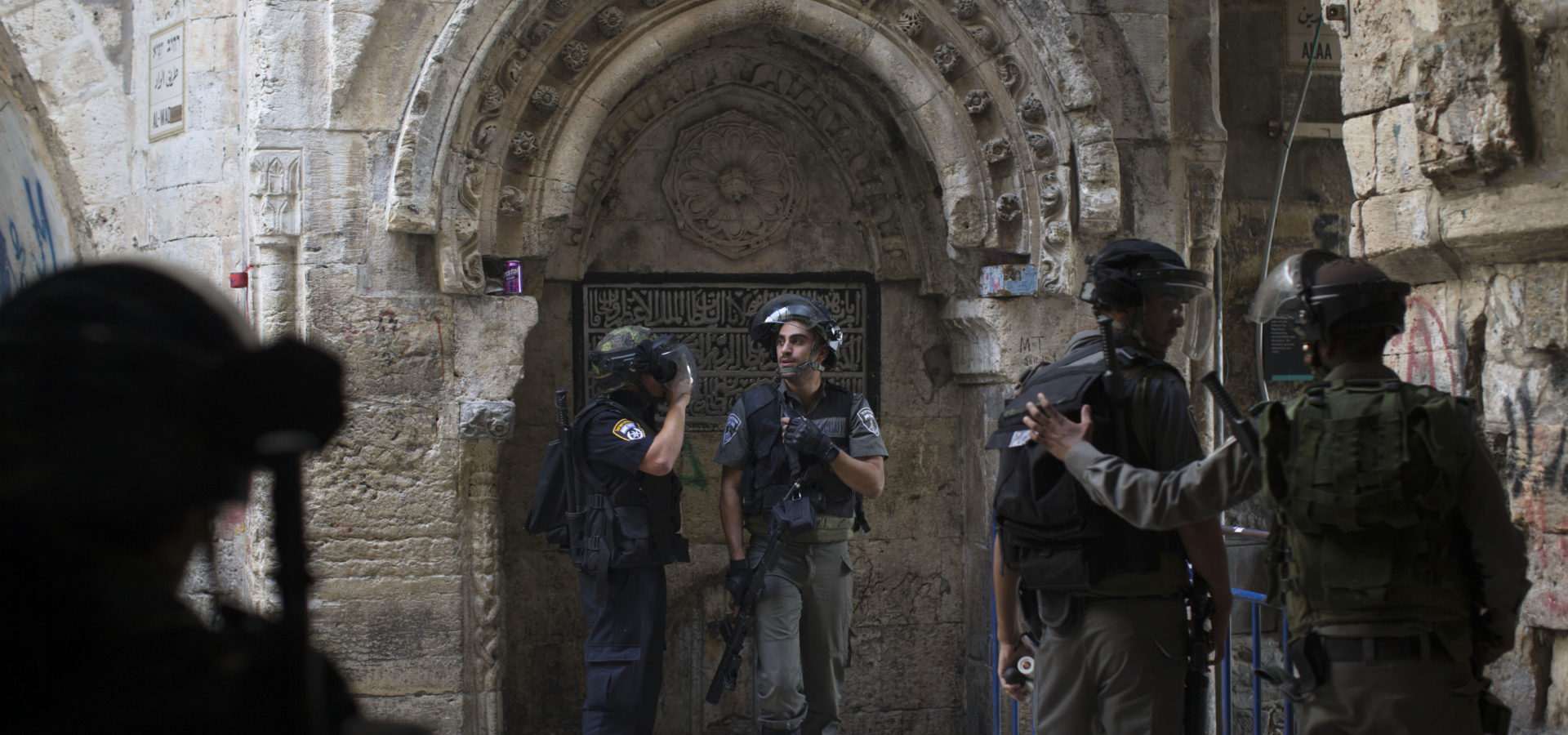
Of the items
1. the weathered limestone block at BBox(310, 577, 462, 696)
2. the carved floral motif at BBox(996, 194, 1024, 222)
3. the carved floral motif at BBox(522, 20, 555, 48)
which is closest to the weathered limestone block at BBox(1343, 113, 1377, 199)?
the carved floral motif at BBox(996, 194, 1024, 222)

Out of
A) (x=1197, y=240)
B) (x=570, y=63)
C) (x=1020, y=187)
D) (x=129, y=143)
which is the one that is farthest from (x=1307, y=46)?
(x=129, y=143)

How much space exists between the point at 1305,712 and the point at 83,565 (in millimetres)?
2739

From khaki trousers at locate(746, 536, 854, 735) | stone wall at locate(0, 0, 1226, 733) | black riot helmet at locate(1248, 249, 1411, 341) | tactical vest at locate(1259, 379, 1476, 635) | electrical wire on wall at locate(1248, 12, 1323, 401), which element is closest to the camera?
tactical vest at locate(1259, 379, 1476, 635)

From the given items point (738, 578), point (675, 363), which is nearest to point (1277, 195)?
point (675, 363)

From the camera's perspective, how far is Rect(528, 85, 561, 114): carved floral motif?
493 centimetres

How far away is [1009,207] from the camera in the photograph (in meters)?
5.24

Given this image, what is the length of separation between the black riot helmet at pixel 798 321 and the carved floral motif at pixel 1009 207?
1.01m

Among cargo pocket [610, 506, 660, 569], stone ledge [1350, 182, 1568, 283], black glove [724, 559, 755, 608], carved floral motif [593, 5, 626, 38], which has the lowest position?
black glove [724, 559, 755, 608]

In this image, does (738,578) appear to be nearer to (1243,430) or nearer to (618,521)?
(618,521)

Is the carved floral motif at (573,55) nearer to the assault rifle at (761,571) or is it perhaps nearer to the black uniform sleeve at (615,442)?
the black uniform sleeve at (615,442)

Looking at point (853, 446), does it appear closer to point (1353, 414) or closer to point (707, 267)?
point (707, 267)

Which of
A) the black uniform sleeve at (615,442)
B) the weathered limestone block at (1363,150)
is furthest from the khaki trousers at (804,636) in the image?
the weathered limestone block at (1363,150)

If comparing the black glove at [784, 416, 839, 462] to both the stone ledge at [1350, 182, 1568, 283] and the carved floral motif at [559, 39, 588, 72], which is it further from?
the stone ledge at [1350, 182, 1568, 283]

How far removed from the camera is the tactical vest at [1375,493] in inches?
103
